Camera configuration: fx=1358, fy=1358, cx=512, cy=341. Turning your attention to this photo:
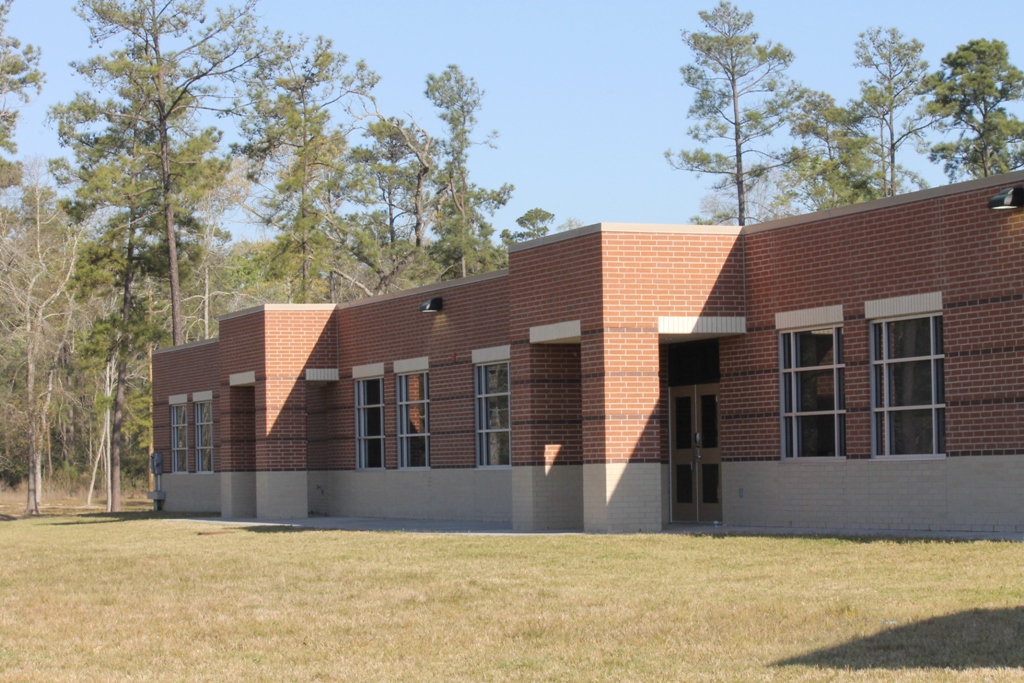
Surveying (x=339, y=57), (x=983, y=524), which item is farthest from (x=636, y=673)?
(x=339, y=57)

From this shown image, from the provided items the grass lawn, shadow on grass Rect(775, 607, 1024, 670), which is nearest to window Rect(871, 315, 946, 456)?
the grass lawn

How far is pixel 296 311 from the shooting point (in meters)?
28.9

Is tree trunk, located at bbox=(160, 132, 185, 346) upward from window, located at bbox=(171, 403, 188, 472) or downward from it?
upward

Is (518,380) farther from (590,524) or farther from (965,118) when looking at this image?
(965,118)

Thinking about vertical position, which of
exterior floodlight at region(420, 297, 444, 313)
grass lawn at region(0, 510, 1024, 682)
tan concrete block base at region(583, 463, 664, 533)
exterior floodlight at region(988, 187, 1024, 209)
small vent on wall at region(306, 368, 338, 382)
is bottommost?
grass lawn at region(0, 510, 1024, 682)

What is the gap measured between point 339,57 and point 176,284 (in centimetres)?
1310

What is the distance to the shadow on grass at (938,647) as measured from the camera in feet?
28.8

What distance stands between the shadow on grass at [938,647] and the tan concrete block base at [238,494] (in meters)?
22.5

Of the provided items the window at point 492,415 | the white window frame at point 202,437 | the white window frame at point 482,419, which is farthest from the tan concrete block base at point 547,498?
the white window frame at point 202,437

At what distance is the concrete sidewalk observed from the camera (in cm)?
1645

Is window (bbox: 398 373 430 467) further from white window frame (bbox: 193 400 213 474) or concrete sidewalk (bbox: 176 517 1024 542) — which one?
white window frame (bbox: 193 400 213 474)

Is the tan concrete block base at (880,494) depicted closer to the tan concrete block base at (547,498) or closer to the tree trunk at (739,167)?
the tan concrete block base at (547,498)

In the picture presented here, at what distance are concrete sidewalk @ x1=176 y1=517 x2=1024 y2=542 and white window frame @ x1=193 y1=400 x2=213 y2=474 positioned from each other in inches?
188

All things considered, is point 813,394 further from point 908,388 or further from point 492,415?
point 492,415
